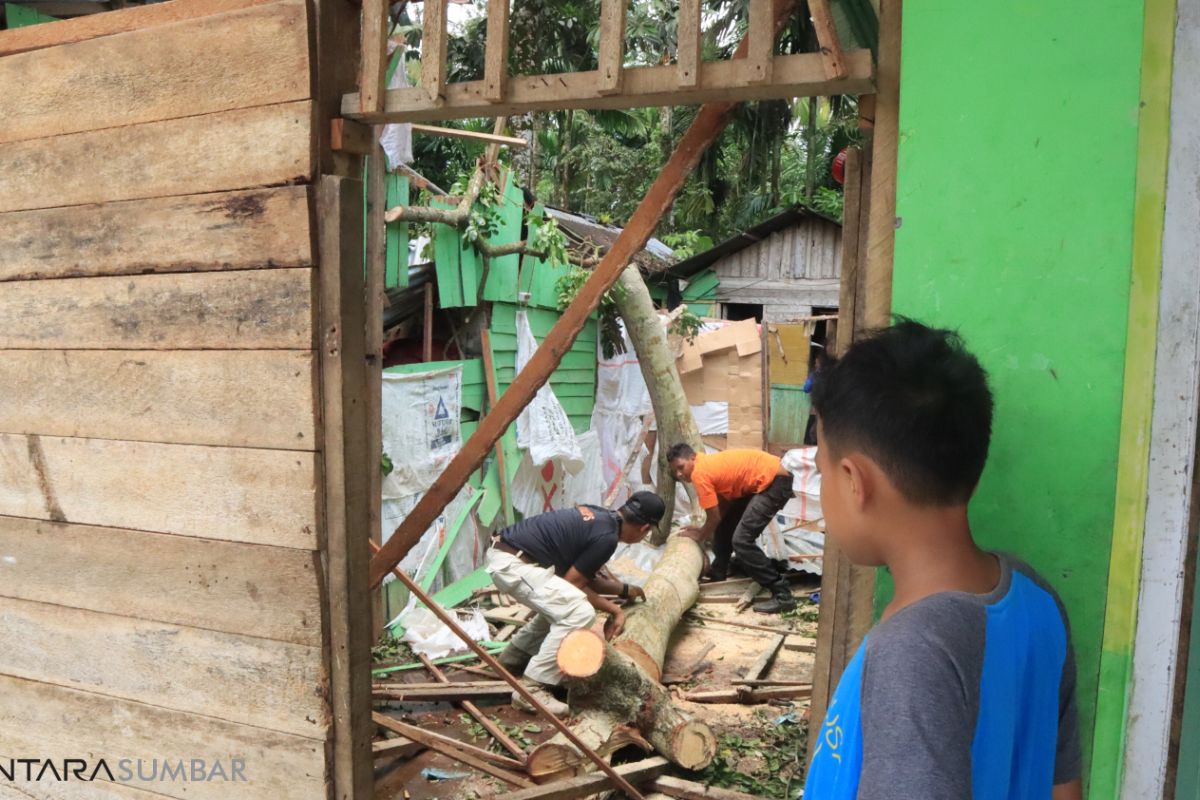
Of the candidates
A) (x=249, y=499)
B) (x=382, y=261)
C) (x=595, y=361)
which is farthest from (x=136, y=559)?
(x=595, y=361)

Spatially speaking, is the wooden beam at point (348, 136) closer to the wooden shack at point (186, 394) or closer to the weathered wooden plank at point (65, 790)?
the wooden shack at point (186, 394)

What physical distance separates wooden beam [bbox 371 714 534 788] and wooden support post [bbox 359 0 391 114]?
325cm

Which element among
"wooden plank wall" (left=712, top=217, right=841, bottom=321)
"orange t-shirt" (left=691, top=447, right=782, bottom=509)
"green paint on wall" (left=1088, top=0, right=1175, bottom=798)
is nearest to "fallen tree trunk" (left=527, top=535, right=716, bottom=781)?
"green paint on wall" (left=1088, top=0, right=1175, bottom=798)

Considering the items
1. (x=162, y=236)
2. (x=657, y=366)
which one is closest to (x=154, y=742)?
(x=162, y=236)

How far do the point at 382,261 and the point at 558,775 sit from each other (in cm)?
343

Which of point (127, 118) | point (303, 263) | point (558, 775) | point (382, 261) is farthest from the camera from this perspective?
point (382, 261)

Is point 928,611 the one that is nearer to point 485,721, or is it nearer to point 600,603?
point 485,721

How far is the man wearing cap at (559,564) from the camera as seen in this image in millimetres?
5723

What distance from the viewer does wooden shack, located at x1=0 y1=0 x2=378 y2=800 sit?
2.38 metres

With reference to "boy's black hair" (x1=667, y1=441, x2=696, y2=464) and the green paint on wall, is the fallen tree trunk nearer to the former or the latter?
the green paint on wall

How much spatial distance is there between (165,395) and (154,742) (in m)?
1.14

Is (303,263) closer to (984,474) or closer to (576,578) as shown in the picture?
(984,474)

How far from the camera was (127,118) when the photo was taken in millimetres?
2551

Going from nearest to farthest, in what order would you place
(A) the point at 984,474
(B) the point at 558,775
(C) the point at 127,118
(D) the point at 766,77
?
(A) the point at 984,474
(D) the point at 766,77
(C) the point at 127,118
(B) the point at 558,775
